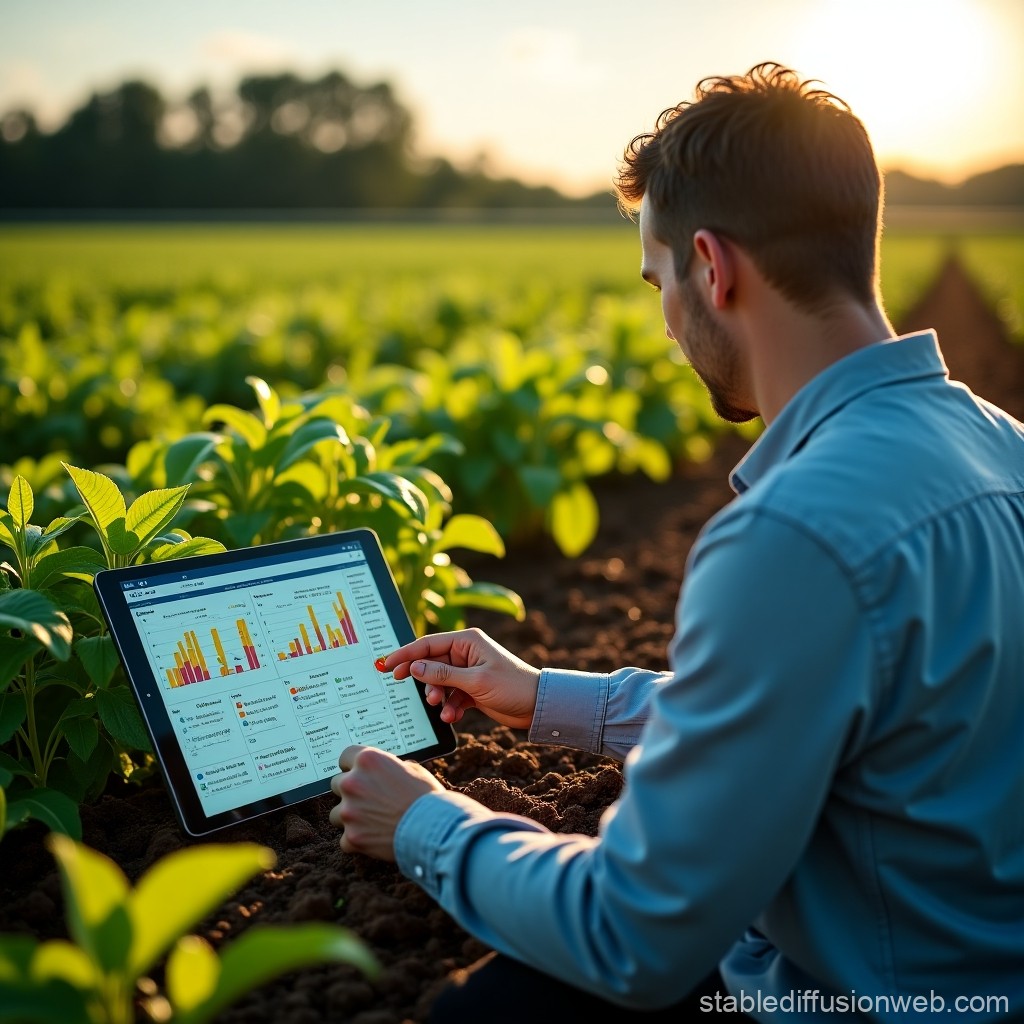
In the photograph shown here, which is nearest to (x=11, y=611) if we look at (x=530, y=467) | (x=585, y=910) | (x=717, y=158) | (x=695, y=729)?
(x=585, y=910)

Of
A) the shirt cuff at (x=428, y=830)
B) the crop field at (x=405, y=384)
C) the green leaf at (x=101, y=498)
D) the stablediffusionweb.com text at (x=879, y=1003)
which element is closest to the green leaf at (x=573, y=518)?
the crop field at (x=405, y=384)

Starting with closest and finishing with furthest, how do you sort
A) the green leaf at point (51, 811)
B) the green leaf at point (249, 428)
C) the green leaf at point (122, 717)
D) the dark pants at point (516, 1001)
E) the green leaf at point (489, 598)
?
the dark pants at point (516, 1001)
the green leaf at point (51, 811)
the green leaf at point (122, 717)
the green leaf at point (249, 428)
the green leaf at point (489, 598)

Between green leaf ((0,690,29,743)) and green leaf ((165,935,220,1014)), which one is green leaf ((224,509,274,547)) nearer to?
green leaf ((0,690,29,743))

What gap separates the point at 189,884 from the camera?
1.14m

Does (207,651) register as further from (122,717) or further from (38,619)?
(38,619)

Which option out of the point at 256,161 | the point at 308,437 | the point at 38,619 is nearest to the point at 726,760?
the point at 38,619

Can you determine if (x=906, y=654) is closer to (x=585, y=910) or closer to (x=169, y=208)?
(x=585, y=910)

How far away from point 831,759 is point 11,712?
64.1 inches

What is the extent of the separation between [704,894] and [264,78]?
97.3 meters

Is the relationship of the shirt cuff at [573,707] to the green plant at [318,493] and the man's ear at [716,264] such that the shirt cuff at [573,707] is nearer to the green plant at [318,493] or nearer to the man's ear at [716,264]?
the green plant at [318,493]

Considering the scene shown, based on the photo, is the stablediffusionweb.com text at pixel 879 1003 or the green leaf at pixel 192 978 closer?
the green leaf at pixel 192 978

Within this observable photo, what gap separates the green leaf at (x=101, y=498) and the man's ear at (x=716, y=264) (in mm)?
1308

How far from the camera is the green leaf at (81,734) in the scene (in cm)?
218

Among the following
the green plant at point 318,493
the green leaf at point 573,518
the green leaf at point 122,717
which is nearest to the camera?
the green leaf at point 122,717
